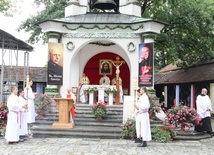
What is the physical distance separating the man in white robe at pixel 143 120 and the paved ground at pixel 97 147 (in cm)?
28

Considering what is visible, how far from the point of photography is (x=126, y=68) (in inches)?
669

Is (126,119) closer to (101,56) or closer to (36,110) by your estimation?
(36,110)

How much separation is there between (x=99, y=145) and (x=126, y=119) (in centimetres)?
213

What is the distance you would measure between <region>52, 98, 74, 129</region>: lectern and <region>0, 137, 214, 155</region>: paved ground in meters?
0.85

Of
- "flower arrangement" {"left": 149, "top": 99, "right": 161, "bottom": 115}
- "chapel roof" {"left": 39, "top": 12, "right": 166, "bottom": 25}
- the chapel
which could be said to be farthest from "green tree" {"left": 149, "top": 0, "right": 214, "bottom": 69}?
"flower arrangement" {"left": 149, "top": 99, "right": 161, "bottom": 115}

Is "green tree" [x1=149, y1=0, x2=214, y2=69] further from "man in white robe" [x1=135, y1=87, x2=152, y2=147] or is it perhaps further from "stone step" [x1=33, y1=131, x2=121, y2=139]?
"man in white robe" [x1=135, y1=87, x2=152, y2=147]

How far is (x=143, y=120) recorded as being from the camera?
926 centimetres

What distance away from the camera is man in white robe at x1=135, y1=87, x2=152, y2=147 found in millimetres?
9141

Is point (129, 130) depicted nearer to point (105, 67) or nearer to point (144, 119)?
point (144, 119)

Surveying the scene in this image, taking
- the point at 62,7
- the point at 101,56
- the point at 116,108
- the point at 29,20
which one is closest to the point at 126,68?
the point at 101,56

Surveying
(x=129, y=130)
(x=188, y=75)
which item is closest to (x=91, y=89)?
(x=129, y=130)

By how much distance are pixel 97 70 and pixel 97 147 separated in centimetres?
851

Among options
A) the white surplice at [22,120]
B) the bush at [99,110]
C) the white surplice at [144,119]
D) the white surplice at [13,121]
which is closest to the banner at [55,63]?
the bush at [99,110]

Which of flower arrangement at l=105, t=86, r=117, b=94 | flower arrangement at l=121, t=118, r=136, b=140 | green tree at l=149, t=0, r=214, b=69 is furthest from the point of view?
green tree at l=149, t=0, r=214, b=69
